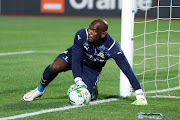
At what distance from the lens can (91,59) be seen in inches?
247

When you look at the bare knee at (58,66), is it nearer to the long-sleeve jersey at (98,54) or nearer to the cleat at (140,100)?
the long-sleeve jersey at (98,54)

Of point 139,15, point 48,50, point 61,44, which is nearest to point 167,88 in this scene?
point 48,50

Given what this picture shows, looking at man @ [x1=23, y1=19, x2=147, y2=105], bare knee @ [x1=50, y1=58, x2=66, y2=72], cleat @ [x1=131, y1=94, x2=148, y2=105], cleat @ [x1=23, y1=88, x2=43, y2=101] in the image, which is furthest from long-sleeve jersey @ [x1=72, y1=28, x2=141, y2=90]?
cleat @ [x1=23, y1=88, x2=43, y2=101]

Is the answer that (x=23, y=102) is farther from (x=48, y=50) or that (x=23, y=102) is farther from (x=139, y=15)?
(x=139, y=15)

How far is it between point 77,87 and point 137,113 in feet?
3.05

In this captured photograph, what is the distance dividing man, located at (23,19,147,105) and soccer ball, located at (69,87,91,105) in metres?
0.14

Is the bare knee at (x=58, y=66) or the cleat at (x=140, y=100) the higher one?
the bare knee at (x=58, y=66)

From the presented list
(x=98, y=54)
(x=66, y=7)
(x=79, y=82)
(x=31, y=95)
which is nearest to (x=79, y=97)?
(x=79, y=82)

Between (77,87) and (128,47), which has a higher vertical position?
(128,47)

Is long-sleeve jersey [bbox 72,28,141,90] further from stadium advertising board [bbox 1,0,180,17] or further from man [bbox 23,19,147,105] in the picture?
stadium advertising board [bbox 1,0,180,17]

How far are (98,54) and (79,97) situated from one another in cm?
64

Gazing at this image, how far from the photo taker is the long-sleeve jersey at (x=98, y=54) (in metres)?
5.93

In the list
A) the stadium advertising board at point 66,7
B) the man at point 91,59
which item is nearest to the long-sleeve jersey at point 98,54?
the man at point 91,59

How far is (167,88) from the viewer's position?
295 inches
